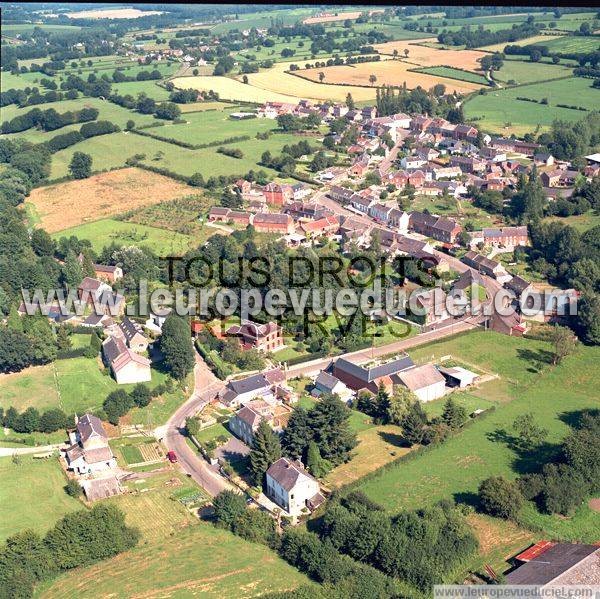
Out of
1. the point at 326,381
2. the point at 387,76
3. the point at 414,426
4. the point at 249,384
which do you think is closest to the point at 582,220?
the point at 326,381

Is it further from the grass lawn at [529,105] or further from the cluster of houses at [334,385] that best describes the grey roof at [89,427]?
the grass lawn at [529,105]

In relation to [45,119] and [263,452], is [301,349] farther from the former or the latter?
[45,119]

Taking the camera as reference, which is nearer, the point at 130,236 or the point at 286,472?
the point at 286,472

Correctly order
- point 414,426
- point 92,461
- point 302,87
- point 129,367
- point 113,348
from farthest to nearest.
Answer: point 302,87 → point 113,348 → point 129,367 → point 414,426 → point 92,461

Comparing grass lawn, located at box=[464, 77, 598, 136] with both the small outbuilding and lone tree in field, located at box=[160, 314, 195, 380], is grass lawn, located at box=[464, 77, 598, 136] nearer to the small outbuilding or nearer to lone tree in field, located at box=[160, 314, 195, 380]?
the small outbuilding

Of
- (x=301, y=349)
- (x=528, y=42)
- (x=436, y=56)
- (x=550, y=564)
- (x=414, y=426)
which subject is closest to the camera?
(x=550, y=564)

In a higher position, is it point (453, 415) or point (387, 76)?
point (387, 76)

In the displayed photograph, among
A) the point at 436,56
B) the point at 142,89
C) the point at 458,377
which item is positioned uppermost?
the point at 436,56

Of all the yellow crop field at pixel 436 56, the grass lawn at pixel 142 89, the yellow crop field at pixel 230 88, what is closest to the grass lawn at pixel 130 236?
the grass lawn at pixel 142 89
